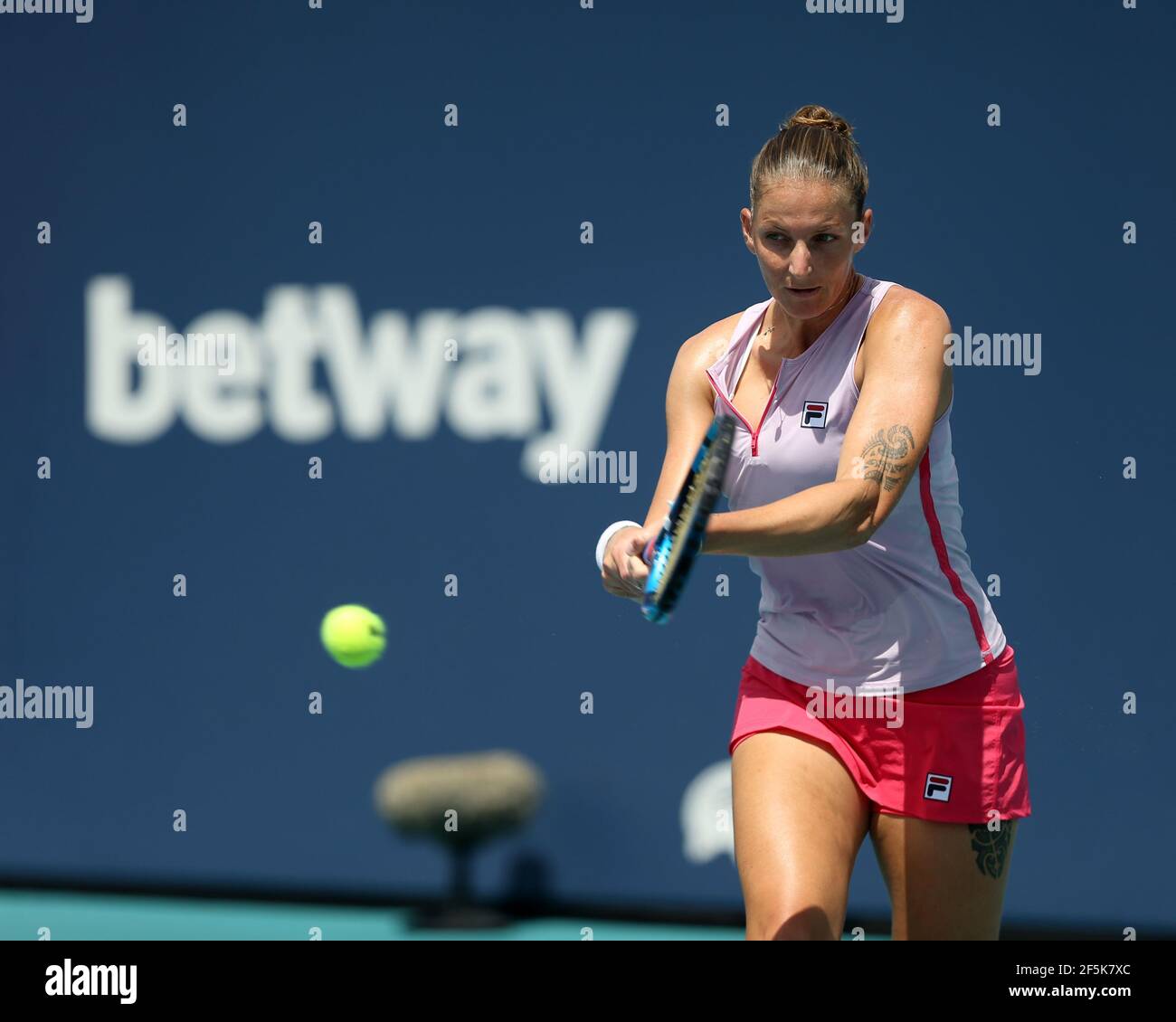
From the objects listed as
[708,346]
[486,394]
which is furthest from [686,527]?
[486,394]

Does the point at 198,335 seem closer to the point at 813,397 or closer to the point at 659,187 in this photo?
the point at 659,187

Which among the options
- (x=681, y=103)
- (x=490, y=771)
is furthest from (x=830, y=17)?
(x=490, y=771)

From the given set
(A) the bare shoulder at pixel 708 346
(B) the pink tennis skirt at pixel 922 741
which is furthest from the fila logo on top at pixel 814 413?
(B) the pink tennis skirt at pixel 922 741

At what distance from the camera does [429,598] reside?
448cm

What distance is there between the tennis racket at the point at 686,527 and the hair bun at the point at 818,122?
49 centimetres

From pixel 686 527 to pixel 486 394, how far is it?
237cm

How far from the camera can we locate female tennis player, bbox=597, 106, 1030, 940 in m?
2.34

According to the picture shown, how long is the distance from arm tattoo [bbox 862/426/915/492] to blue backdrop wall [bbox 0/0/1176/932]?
2.07 metres

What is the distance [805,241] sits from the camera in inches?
93.1

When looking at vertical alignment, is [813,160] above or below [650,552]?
above

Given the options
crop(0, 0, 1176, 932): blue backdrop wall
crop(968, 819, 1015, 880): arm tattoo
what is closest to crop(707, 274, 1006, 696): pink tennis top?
crop(968, 819, 1015, 880): arm tattoo

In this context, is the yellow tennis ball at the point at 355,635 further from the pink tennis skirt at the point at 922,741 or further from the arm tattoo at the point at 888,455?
the arm tattoo at the point at 888,455

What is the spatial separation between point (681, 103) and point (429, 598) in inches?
62.4

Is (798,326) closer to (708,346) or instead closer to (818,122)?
(708,346)
